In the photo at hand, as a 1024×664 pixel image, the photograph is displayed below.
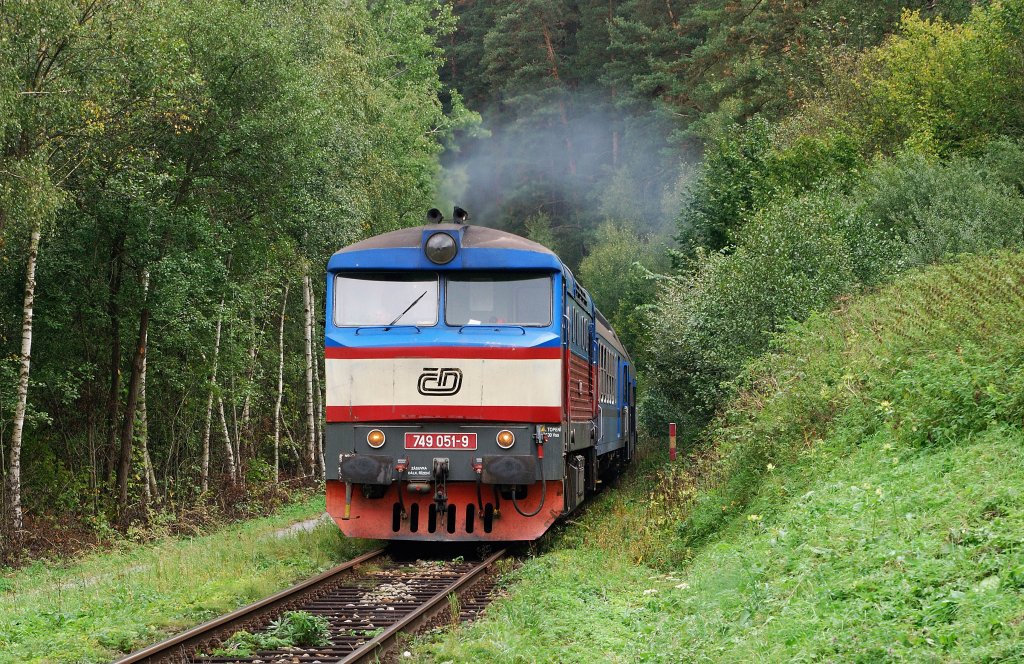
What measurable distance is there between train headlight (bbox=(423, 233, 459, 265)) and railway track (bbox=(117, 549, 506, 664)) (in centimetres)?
359

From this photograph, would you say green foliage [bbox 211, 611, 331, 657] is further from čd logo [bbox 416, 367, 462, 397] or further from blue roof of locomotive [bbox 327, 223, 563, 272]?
blue roof of locomotive [bbox 327, 223, 563, 272]

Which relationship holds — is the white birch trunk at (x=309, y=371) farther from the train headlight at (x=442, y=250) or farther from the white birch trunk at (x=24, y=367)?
the train headlight at (x=442, y=250)

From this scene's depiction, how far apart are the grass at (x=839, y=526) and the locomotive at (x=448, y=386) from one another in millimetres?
1061

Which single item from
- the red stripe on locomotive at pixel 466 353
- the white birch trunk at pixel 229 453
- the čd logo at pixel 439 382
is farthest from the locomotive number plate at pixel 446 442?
the white birch trunk at pixel 229 453

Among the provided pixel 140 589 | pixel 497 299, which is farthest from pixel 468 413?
pixel 140 589

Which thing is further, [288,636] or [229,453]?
[229,453]

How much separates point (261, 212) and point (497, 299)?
863 cm

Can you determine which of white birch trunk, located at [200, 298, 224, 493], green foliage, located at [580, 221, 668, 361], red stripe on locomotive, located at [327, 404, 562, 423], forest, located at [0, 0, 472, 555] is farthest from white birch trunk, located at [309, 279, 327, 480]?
green foliage, located at [580, 221, 668, 361]

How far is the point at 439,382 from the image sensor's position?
1205 centimetres

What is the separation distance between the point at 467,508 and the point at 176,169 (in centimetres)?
838

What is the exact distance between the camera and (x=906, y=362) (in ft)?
35.2

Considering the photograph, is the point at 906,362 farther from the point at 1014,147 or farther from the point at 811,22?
the point at 811,22

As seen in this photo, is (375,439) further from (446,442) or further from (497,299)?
(497,299)

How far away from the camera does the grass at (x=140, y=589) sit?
25.9 ft
